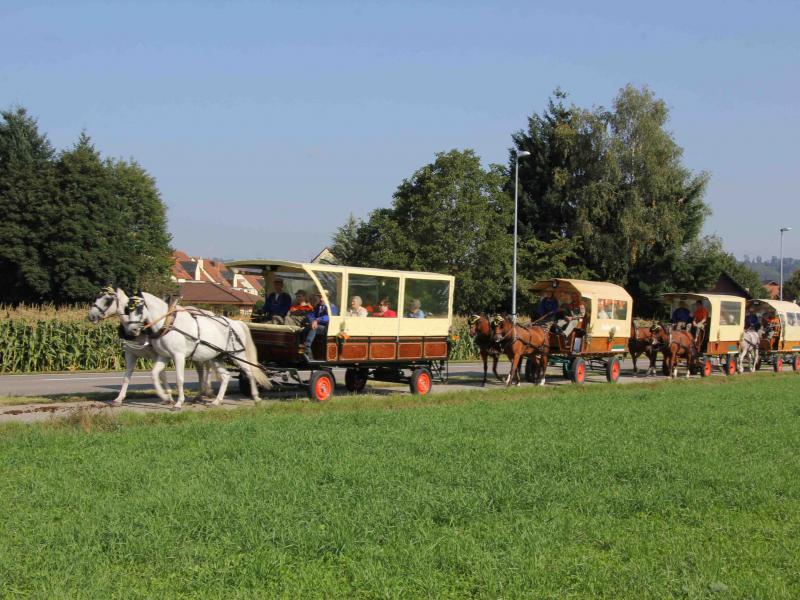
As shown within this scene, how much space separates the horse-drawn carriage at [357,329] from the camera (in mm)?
15789

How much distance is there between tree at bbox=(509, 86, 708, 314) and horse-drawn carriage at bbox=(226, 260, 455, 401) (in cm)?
3706

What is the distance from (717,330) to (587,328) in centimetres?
638

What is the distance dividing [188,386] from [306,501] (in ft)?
40.5

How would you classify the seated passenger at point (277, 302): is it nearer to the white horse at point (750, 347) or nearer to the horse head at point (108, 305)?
the horse head at point (108, 305)

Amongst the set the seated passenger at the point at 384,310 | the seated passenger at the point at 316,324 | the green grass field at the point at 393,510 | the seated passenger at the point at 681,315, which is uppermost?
the seated passenger at the point at 681,315

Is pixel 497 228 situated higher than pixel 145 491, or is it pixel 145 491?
pixel 497 228

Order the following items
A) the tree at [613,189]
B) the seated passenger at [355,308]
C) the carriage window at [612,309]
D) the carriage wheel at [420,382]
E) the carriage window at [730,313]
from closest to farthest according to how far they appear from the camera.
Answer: the seated passenger at [355,308] < the carriage wheel at [420,382] < the carriage window at [612,309] < the carriage window at [730,313] < the tree at [613,189]

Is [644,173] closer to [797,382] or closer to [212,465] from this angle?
[797,382]

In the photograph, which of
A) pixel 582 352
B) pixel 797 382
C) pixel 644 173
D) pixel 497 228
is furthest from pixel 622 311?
pixel 644 173

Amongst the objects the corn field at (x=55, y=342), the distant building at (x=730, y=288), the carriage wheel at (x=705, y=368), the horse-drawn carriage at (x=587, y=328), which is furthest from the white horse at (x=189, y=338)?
the distant building at (x=730, y=288)

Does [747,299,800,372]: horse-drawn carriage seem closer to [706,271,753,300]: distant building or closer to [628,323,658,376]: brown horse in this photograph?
[628,323,658,376]: brown horse

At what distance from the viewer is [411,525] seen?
688 centimetres

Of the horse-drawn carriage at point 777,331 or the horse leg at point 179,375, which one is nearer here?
the horse leg at point 179,375

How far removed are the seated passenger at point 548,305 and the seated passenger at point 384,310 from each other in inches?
309
